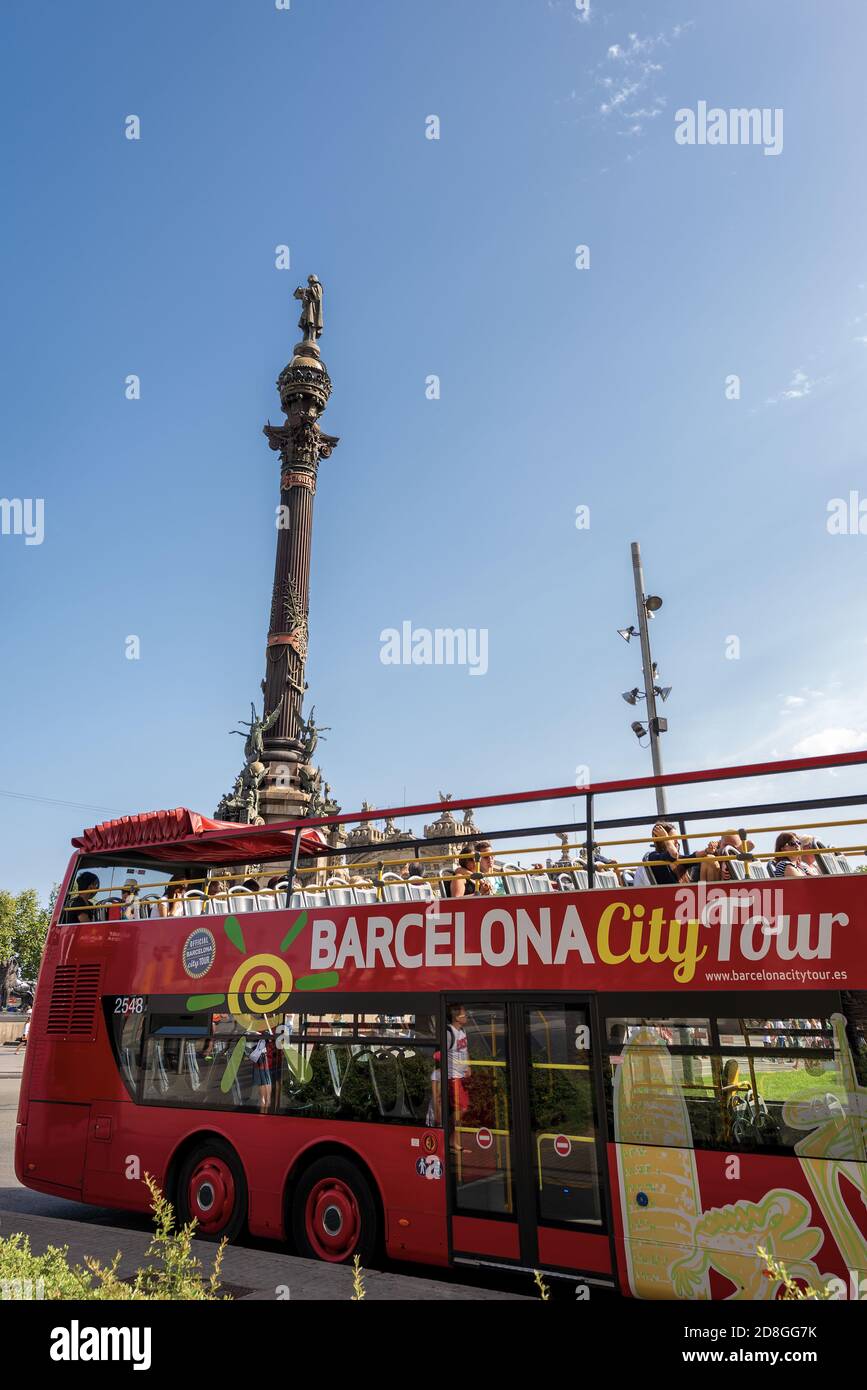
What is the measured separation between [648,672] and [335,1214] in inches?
398

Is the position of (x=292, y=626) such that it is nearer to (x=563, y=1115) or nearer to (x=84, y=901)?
(x=84, y=901)

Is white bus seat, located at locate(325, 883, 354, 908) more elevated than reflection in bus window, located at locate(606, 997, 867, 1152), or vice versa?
white bus seat, located at locate(325, 883, 354, 908)

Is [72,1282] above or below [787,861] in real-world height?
below

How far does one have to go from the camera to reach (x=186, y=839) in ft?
33.0

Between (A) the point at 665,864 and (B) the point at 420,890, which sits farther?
(B) the point at 420,890

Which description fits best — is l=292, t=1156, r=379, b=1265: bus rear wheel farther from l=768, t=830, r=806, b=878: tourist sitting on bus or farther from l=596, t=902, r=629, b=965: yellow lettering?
l=768, t=830, r=806, b=878: tourist sitting on bus

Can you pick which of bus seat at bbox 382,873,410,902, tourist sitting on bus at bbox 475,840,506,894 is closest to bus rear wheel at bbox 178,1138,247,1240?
bus seat at bbox 382,873,410,902

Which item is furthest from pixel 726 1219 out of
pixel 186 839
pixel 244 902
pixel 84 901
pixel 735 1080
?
pixel 84 901

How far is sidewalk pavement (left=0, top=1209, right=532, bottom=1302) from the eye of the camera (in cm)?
686

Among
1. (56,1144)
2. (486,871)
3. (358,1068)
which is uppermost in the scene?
(486,871)

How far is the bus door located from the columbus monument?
1166 inches

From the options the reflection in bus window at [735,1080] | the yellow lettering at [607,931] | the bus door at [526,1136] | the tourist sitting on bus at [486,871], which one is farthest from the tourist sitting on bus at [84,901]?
the reflection in bus window at [735,1080]

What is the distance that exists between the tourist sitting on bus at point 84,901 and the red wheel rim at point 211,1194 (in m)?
3.33
